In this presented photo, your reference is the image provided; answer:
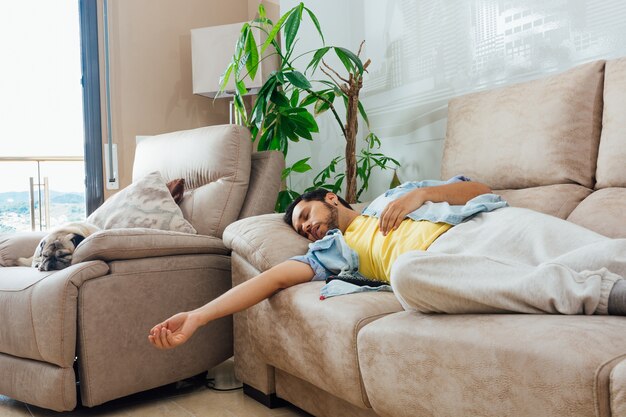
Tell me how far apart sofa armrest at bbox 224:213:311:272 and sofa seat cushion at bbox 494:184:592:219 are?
0.71 metres

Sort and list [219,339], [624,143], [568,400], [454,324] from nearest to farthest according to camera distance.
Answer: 1. [568,400]
2. [454,324]
3. [624,143]
4. [219,339]

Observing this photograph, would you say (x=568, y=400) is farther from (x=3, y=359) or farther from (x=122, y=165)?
(x=122, y=165)

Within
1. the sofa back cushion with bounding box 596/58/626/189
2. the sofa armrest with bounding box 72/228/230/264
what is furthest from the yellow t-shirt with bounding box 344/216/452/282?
the sofa armrest with bounding box 72/228/230/264

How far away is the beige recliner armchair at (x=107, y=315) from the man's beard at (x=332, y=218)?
49 centimetres

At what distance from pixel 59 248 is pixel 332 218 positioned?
93 centimetres

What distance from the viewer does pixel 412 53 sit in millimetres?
2863

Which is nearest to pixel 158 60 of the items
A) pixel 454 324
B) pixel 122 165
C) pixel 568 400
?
pixel 122 165

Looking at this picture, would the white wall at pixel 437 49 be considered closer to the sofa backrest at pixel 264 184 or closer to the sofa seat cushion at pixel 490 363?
the sofa backrest at pixel 264 184

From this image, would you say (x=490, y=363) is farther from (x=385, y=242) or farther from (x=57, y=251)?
(x=57, y=251)

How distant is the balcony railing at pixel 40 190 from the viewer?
3.66 meters

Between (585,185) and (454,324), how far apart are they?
91 cm

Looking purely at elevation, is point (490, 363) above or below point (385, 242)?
below

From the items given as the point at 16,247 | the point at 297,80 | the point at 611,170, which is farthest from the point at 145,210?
the point at 611,170

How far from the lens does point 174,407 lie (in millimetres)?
1983
